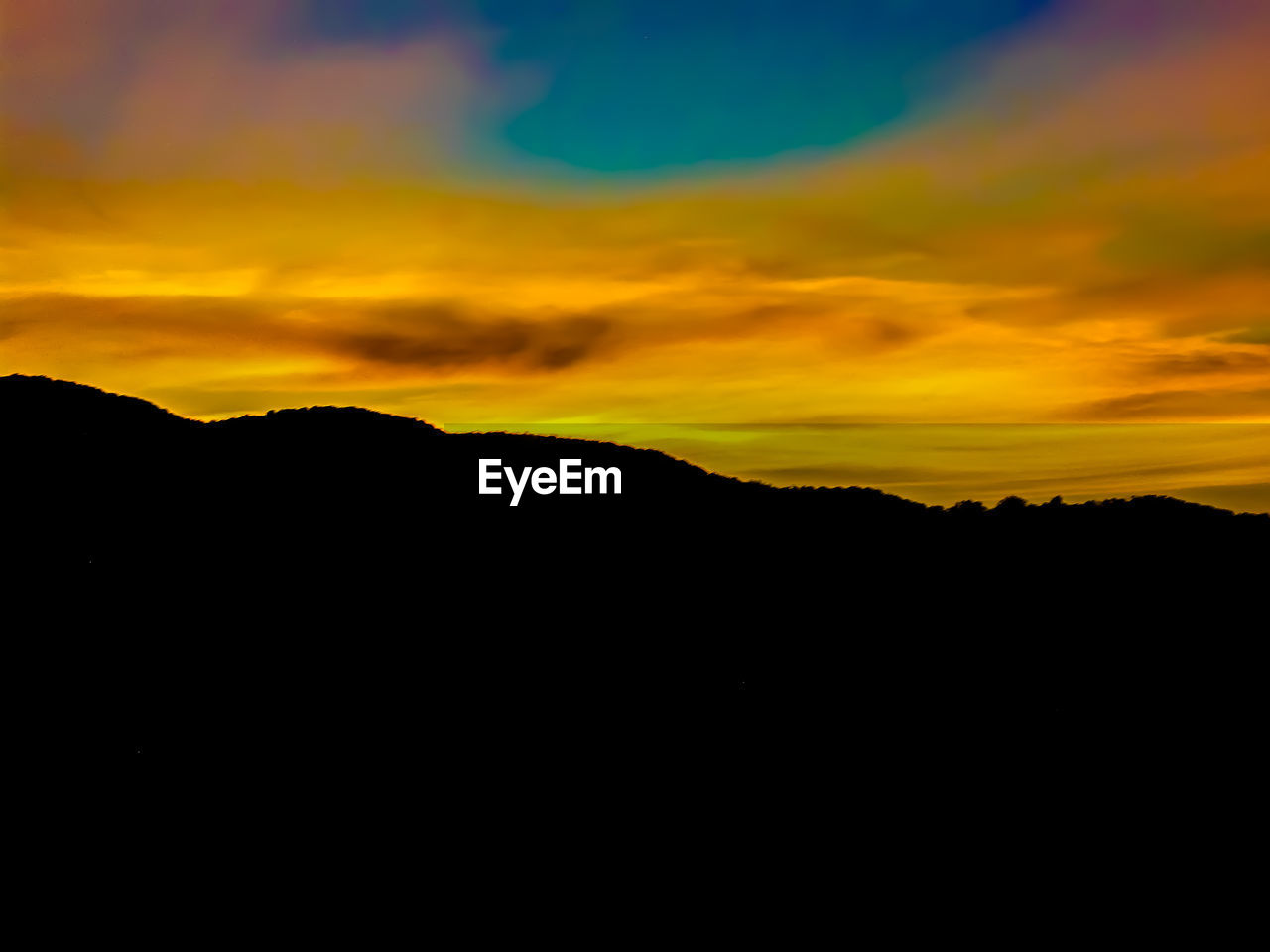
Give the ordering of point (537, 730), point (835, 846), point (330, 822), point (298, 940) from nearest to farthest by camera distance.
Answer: point (298, 940), point (330, 822), point (835, 846), point (537, 730)

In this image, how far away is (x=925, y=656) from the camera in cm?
4075

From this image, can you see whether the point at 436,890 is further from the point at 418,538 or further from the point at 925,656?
the point at 925,656

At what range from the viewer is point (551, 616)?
39.3 metres

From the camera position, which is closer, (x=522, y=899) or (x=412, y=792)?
(x=522, y=899)

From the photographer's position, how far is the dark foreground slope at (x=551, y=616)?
3206cm

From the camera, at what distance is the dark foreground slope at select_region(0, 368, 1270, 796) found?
105 feet

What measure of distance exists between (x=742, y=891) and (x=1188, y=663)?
21.7 meters

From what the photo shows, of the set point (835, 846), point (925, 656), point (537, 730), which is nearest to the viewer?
point (835, 846)

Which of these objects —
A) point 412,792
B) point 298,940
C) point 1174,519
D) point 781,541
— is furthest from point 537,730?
point 1174,519

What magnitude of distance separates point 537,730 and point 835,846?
814 cm

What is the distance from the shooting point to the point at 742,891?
27078 mm

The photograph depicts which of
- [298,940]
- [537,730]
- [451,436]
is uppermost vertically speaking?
[451,436]

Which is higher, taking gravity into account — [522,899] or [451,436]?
[451,436]

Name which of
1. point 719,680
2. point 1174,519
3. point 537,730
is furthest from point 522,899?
point 1174,519
